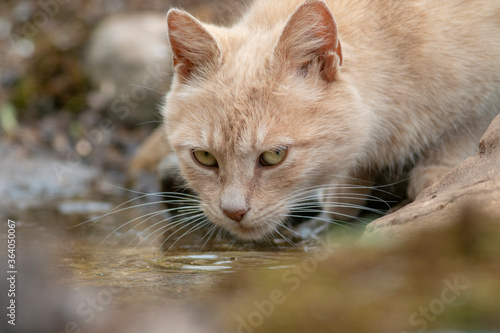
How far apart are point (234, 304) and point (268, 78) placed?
162 cm

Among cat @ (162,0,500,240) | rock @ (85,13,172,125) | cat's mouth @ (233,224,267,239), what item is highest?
rock @ (85,13,172,125)

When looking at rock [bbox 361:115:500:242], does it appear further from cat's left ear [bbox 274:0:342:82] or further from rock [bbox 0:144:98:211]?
rock [bbox 0:144:98:211]

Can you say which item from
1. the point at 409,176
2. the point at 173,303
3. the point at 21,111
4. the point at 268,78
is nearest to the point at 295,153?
the point at 268,78

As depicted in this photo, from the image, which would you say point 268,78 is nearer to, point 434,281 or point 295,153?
point 295,153

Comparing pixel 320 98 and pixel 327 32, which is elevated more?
pixel 327 32

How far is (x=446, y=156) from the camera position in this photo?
356 cm

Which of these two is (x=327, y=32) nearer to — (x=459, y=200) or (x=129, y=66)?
(x=459, y=200)

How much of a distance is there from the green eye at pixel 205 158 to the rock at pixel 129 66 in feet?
14.0

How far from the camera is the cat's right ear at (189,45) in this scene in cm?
313

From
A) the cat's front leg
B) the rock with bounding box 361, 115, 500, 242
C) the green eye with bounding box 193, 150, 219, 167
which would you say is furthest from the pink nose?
the cat's front leg

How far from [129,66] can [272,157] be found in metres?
5.32

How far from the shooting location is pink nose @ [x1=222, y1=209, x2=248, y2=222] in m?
2.95

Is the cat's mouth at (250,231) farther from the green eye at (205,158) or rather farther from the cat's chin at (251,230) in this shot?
the green eye at (205,158)

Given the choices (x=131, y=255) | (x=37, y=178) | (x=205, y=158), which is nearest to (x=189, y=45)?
(x=205, y=158)
